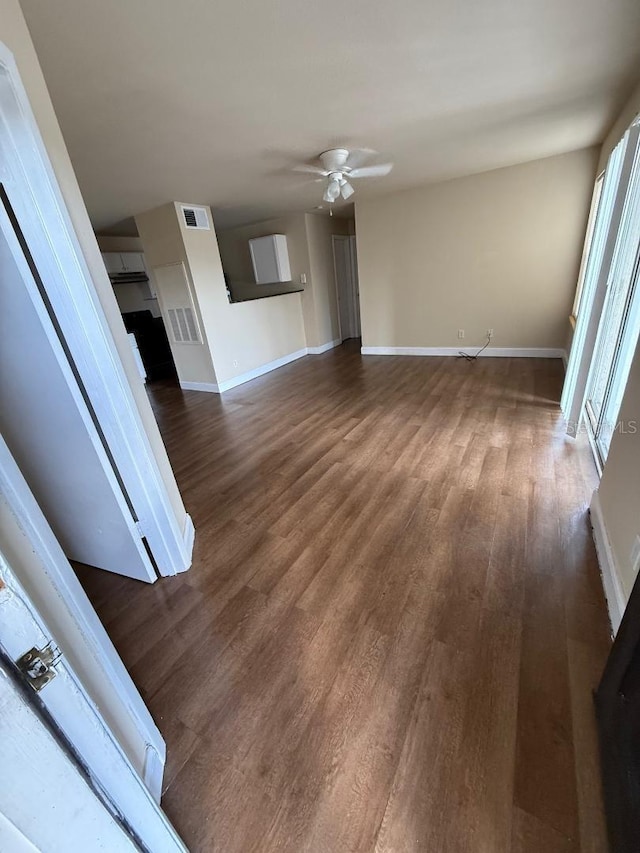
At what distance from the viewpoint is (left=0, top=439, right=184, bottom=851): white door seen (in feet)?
1.63

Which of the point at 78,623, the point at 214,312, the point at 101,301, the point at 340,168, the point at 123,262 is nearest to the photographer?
the point at 78,623

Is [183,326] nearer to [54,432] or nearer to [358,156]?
[358,156]

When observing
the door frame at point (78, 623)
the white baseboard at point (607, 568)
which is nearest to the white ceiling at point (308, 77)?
the door frame at point (78, 623)

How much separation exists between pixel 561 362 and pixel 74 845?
5.41 m

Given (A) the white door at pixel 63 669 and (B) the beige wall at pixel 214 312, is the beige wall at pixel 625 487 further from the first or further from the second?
(B) the beige wall at pixel 214 312

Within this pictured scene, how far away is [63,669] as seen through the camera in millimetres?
560

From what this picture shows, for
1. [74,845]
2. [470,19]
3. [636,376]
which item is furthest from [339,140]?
[74,845]

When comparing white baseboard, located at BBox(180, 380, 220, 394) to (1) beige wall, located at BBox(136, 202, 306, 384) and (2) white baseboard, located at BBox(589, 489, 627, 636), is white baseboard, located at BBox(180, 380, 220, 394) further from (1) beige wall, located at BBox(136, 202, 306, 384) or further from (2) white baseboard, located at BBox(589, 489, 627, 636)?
(2) white baseboard, located at BBox(589, 489, 627, 636)

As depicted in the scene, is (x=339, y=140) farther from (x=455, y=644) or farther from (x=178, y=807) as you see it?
(x=178, y=807)

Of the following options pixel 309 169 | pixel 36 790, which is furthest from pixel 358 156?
pixel 36 790

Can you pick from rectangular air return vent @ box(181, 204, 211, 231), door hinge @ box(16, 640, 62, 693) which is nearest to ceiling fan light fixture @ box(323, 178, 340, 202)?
rectangular air return vent @ box(181, 204, 211, 231)

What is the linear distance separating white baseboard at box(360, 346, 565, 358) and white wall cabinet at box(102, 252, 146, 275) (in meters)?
4.21

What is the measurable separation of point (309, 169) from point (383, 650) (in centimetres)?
375

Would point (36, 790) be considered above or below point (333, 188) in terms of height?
below
